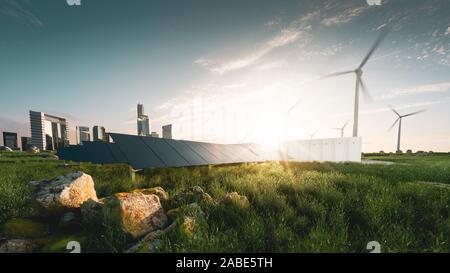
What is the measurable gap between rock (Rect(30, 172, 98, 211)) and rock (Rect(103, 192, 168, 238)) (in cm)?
117

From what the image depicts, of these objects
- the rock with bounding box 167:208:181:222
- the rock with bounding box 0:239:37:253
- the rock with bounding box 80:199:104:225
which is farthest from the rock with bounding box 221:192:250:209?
the rock with bounding box 0:239:37:253

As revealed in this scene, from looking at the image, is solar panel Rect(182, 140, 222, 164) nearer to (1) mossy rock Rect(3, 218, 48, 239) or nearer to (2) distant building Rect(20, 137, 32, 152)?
(1) mossy rock Rect(3, 218, 48, 239)

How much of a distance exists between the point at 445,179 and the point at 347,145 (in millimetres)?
11005

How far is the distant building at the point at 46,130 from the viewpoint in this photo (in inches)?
3282

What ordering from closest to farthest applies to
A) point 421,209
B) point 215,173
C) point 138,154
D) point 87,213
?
point 87,213 < point 421,209 < point 138,154 < point 215,173

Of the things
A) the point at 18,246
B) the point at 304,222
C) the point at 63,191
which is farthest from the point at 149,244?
the point at 304,222

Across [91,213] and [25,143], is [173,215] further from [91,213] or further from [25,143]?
[25,143]

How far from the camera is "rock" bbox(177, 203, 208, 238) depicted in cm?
380

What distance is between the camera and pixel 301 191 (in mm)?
6691

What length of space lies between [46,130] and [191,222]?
122430mm

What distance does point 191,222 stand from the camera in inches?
162

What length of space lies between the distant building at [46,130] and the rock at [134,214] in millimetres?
93636

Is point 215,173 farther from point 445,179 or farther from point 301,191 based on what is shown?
point 445,179
